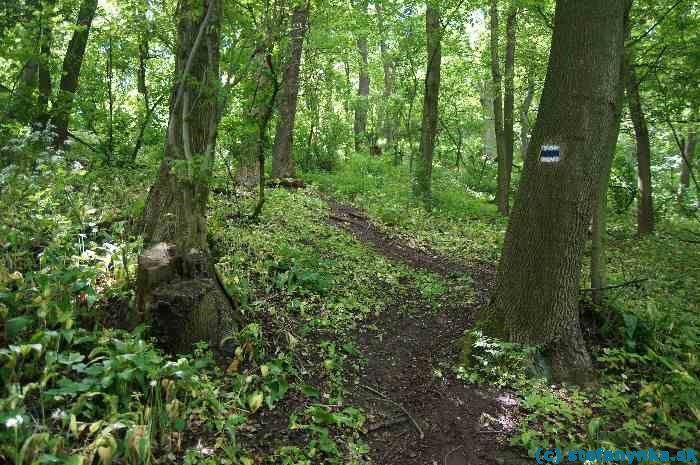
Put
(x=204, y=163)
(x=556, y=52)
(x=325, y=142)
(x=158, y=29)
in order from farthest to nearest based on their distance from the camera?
(x=325, y=142)
(x=158, y=29)
(x=556, y=52)
(x=204, y=163)

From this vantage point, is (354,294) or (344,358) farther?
(354,294)

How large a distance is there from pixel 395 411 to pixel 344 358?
0.80 metres

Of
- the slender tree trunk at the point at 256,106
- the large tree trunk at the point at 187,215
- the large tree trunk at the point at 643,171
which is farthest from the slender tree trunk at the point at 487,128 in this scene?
the large tree trunk at the point at 187,215

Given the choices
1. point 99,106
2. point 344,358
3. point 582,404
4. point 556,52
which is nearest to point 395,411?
point 344,358

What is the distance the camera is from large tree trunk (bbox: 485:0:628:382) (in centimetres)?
430

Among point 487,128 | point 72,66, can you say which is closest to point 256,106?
point 72,66

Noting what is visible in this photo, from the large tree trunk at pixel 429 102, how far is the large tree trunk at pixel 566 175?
756 cm

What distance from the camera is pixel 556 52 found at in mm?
4508

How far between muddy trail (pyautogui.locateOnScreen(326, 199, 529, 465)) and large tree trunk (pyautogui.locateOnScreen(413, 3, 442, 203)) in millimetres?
6656

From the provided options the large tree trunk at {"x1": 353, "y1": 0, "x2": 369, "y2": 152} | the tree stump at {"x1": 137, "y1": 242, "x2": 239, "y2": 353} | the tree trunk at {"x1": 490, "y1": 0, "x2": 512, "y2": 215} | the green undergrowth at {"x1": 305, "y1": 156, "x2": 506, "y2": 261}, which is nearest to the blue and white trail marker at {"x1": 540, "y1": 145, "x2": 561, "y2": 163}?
the tree stump at {"x1": 137, "y1": 242, "x2": 239, "y2": 353}

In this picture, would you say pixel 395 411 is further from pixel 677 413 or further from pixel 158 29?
pixel 158 29

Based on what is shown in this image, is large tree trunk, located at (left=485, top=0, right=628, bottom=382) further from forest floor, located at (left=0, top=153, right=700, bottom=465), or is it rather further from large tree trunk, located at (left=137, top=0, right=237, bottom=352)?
large tree trunk, located at (left=137, top=0, right=237, bottom=352)

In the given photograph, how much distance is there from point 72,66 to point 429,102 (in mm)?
8062

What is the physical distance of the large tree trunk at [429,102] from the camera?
11.8 m
